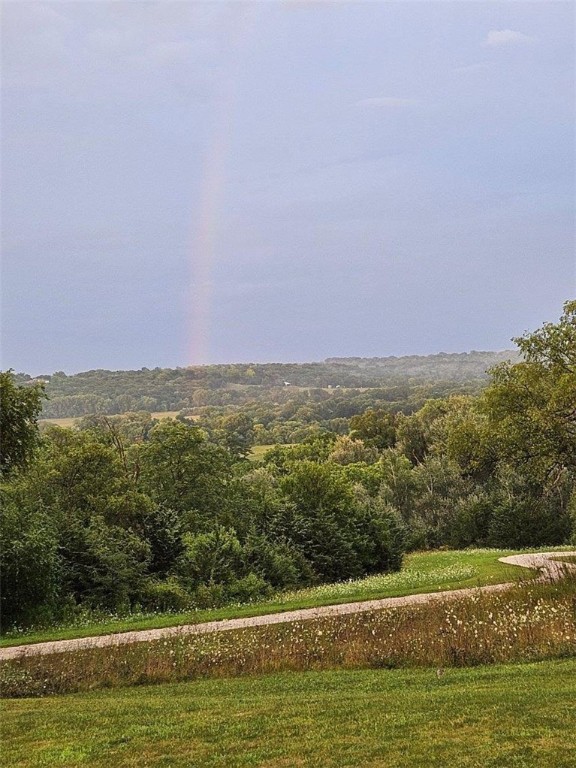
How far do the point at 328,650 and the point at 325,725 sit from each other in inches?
230

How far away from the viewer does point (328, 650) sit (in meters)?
13.4

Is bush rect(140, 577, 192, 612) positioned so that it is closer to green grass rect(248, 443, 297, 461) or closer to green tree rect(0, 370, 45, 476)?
green tree rect(0, 370, 45, 476)

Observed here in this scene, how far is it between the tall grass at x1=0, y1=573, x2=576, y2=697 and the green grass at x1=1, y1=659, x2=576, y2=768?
1.52m

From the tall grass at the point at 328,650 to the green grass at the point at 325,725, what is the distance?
1521 millimetres

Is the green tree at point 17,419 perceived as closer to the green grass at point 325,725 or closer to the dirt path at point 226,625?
the dirt path at point 226,625

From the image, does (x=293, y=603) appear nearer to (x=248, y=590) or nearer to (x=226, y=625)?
(x=226, y=625)

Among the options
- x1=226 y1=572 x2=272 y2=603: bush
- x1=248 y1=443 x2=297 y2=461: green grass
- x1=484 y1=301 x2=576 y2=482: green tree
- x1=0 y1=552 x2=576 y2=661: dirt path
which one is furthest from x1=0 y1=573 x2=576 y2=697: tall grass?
x1=248 y1=443 x2=297 y2=461: green grass

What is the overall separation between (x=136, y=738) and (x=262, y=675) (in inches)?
196

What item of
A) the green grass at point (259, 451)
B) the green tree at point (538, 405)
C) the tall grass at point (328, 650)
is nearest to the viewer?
the tall grass at point (328, 650)

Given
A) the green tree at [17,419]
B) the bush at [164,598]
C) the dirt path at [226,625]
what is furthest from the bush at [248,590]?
the green tree at [17,419]

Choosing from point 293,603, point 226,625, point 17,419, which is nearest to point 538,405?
point 293,603

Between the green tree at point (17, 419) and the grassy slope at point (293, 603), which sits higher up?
the green tree at point (17, 419)

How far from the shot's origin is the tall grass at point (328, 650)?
1225 cm

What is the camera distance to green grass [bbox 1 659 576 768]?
6.61 m
